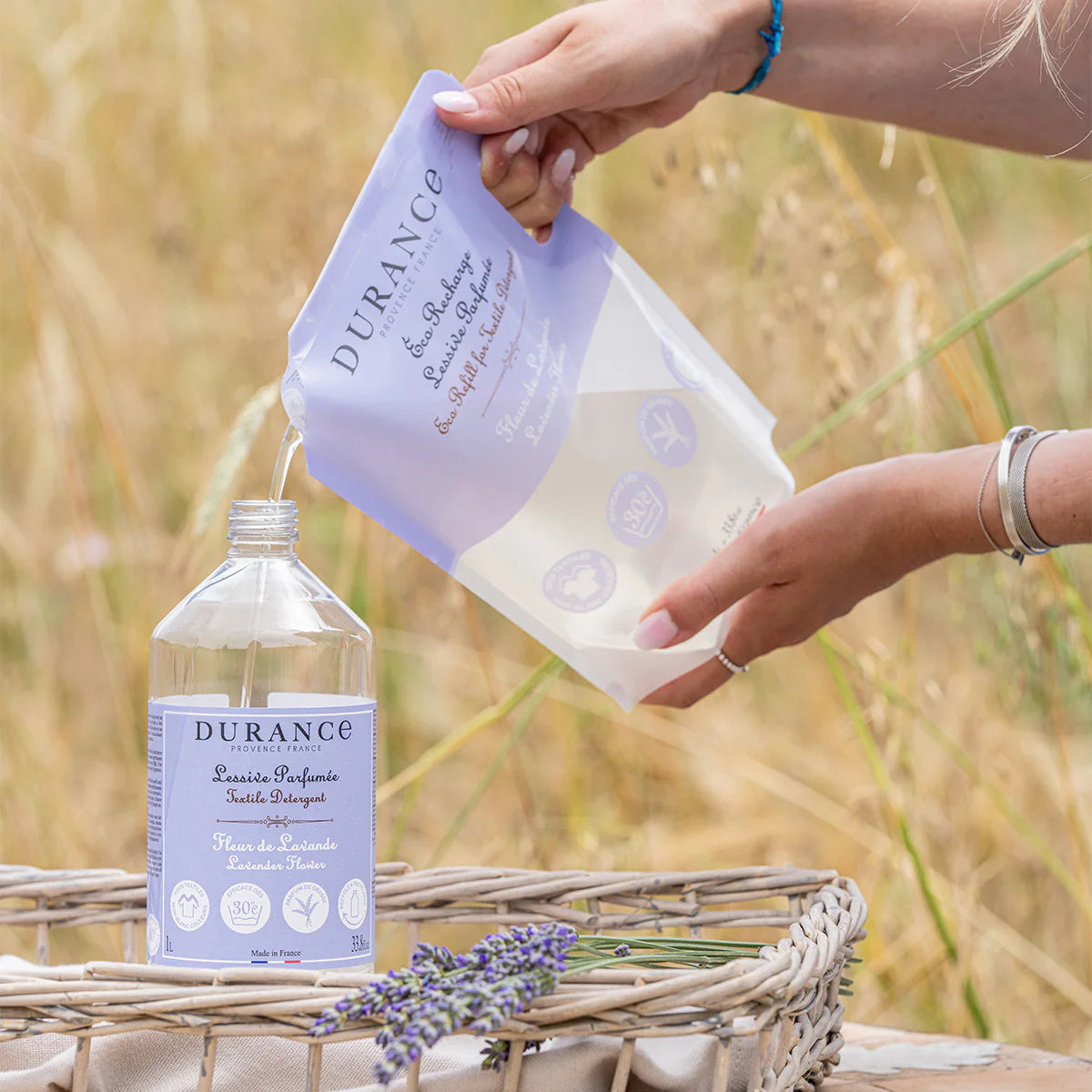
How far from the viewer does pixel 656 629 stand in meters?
0.89

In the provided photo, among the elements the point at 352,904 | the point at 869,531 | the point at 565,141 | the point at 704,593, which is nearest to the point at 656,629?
the point at 704,593

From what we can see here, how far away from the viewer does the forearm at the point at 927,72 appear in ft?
3.35

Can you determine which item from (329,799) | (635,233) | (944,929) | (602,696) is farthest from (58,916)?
(635,233)

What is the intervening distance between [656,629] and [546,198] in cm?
30

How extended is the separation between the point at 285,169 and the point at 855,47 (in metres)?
0.65

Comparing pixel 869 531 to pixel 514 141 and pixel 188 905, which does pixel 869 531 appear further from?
pixel 188 905

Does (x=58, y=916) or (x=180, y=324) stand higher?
(x=180, y=324)

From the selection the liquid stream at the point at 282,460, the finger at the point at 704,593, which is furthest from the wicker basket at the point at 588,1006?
the liquid stream at the point at 282,460

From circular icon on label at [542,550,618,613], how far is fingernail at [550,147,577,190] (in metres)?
0.26

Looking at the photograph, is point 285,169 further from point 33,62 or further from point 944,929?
point 944,929

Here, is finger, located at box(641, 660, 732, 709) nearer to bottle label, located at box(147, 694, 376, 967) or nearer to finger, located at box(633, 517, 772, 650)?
finger, located at box(633, 517, 772, 650)

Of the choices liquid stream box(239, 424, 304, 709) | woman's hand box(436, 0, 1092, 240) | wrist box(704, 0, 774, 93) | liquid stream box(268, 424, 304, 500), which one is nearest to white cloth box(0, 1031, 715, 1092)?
liquid stream box(239, 424, 304, 709)

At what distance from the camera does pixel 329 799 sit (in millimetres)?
750

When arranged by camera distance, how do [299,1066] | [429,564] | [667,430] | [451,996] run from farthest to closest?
[429,564]
[667,430]
[299,1066]
[451,996]
